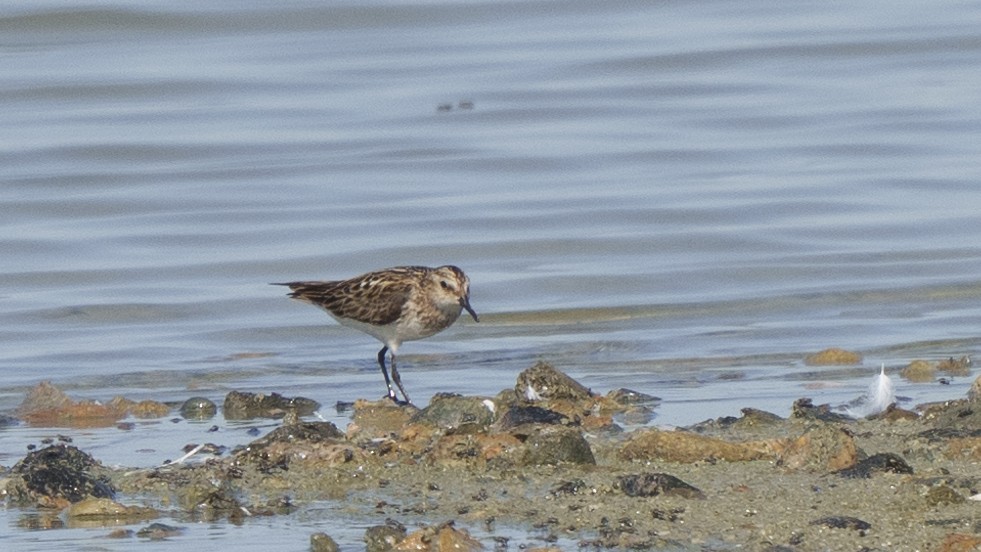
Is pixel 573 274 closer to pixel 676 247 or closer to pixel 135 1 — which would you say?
pixel 676 247

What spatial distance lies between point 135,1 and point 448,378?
48.5ft

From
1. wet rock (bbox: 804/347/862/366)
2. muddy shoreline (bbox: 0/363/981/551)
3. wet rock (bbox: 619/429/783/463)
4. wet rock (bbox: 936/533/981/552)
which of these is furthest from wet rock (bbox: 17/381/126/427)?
wet rock (bbox: 936/533/981/552)

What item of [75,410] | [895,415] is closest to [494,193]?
[75,410]

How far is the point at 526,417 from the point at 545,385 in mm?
909

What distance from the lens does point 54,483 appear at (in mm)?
5801

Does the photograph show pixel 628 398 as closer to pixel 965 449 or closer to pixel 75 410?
pixel 965 449

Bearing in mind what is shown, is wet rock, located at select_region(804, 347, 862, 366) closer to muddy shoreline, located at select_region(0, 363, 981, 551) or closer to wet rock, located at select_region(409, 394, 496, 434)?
muddy shoreline, located at select_region(0, 363, 981, 551)

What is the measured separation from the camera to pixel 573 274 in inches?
465

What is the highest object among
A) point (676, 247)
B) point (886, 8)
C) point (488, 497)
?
point (886, 8)

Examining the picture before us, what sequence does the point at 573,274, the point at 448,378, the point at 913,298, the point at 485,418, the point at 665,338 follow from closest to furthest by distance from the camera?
1. the point at 485,418
2. the point at 448,378
3. the point at 665,338
4. the point at 913,298
5. the point at 573,274

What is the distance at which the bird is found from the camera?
8.62 meters

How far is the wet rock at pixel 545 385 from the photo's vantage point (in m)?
7.33

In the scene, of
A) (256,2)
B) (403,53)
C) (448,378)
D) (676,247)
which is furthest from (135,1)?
(448,378)

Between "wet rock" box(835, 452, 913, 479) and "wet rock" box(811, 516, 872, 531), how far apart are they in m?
0.47
